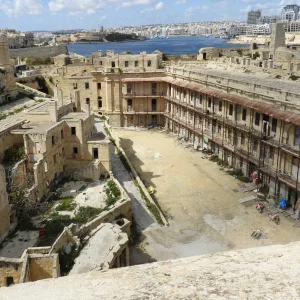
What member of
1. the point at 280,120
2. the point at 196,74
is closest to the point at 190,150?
the point at 196,74

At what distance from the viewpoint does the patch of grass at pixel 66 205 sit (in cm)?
2819

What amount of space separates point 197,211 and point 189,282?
26.4 m

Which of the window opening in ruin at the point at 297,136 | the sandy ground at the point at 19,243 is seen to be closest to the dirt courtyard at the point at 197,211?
the window opening in ruin at the point at 297,136

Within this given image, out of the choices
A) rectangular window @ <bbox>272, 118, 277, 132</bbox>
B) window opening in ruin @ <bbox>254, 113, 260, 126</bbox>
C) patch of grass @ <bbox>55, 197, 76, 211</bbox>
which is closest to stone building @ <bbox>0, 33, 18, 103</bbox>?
patch of grass @ <bbox>55, 197, 76, 211</bbox>

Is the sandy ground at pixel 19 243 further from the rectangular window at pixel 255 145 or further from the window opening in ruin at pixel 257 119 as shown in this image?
the window opening in ruin at pixel 257 119

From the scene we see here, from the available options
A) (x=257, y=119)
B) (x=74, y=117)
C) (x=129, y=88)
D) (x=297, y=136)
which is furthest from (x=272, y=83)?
(x=129, y=88)

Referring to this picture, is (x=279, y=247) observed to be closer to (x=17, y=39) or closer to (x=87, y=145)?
(x=87, y=145)

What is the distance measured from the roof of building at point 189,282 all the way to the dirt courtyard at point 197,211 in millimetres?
19429

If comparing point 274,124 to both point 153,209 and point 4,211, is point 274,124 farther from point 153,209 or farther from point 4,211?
point 4,211

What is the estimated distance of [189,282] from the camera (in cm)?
532

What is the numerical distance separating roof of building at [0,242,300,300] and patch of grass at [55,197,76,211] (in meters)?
23.0

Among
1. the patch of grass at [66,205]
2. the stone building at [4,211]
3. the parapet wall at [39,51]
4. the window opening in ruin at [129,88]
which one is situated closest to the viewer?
the stone building at [4,211]

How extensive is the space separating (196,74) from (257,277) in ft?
147

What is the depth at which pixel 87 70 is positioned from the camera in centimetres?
6188
